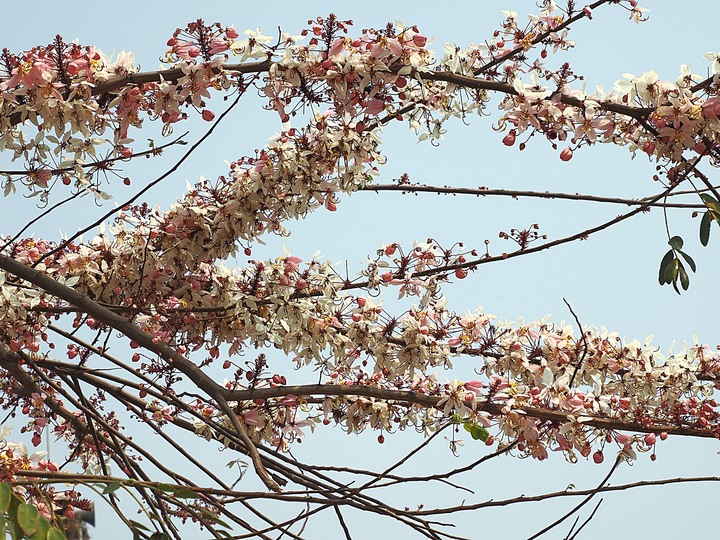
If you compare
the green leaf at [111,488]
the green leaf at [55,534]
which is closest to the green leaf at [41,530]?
the green leaf at [55,534]

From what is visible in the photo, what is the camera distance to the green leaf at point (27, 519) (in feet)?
5.01

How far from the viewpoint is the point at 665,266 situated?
2.21 m

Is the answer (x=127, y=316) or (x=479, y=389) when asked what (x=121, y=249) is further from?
(x=479, y=389)

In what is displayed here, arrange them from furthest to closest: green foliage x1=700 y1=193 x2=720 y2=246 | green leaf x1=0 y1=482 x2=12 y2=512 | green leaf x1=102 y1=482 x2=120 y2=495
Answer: green foliage x1=700 y1=193 x2=720 y2=246, green leaf x1=102 y1=482 x2=120 y2=495, green leaf x1=0 y1=482 x2=12 y2=512

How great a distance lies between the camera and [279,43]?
234 centimetres

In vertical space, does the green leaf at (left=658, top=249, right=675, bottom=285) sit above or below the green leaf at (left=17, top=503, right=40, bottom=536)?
above

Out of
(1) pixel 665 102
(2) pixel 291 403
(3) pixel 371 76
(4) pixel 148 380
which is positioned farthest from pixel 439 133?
(4) pixel 148 380

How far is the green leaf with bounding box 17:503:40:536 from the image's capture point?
1.53 meters

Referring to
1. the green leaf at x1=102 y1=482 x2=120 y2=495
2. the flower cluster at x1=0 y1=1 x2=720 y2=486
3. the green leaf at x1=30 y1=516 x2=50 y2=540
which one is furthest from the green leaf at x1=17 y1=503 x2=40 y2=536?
the flower cluster at x1=0 y1=1 x2=720 y2=486

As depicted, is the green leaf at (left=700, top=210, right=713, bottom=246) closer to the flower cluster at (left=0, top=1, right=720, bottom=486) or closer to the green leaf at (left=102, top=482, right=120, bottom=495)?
the flower cluster at (left=0, top=1, right=720, bottom=486)

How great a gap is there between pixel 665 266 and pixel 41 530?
139 cm

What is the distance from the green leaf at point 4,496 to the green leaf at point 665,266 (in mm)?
1398

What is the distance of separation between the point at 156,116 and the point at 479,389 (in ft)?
3.30

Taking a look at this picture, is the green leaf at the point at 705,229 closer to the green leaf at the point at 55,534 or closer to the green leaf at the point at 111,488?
the green leaf at the point at 111,488
